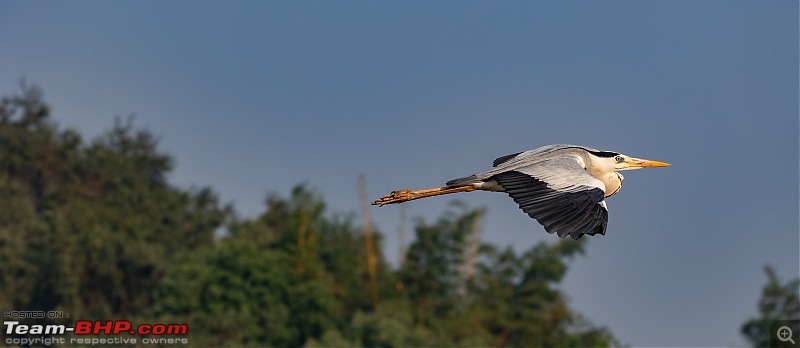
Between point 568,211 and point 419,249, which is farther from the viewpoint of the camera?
point 419,249

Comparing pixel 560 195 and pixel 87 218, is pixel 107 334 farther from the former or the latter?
pixel 560 195

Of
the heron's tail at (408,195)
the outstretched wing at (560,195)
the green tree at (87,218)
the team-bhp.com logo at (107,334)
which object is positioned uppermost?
the green tree at (87,218)

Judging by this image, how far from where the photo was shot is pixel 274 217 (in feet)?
181

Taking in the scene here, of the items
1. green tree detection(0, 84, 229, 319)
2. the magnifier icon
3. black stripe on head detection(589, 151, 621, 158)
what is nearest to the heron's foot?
black stripe on head detection(589, 151, 621, 158)

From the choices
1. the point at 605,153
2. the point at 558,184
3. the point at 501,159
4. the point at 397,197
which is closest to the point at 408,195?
the point at 397,197

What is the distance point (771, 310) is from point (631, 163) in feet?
103

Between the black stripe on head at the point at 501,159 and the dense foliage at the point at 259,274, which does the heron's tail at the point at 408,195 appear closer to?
the black stripe on head at the point at 501,159

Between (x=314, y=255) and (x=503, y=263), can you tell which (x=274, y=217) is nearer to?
(x=314, y=255)

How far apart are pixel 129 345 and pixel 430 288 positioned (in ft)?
33.1

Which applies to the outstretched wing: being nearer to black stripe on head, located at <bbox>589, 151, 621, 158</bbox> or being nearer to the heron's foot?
black stripe on head, located at <bbox>589, 151, 621, 158</bbox>

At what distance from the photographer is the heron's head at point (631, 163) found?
14665mm

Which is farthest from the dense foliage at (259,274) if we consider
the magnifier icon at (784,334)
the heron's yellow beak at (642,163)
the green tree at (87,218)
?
the heron's yellow beak at (642,163)

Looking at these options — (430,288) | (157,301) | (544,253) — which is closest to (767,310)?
(544,253)

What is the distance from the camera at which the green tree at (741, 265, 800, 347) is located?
145ft
